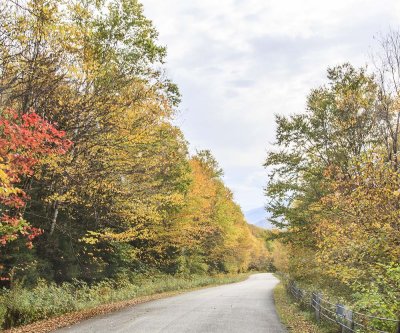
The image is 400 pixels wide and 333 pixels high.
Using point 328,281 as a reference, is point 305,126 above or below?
above

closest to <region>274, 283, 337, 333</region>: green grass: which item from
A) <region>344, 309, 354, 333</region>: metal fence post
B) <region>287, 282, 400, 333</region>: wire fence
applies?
<region>287, 282, 400, 333</region>: wire fence

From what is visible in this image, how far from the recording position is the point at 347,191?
1361cm

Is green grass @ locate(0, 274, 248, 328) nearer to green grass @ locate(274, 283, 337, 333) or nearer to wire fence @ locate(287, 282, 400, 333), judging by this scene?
green grass @ locate(274, 283, 337, 333)

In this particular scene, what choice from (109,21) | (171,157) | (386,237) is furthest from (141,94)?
(386,237)

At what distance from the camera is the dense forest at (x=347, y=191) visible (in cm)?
913

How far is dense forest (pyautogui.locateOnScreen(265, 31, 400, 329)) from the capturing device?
9133 mm

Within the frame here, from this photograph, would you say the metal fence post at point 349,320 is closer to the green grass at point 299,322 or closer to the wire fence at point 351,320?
the wire fence at point 351,320

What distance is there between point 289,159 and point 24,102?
15.1 meters

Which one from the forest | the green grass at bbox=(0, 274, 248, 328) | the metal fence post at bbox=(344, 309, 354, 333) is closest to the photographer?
the metal fence post at bbox=(344, 309, 354, 333)

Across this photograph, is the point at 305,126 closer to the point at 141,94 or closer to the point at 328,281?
the point at 328,281

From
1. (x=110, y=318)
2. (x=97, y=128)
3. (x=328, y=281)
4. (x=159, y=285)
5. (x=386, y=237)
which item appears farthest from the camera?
(x=159, y=285)

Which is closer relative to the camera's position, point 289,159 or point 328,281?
point 328,281

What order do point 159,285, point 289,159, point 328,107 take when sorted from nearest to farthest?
point 328,107, point 289,159, point 159,285

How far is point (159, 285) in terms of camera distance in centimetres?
2827
